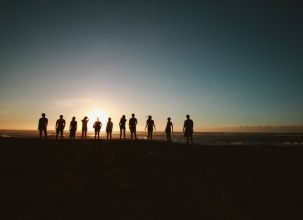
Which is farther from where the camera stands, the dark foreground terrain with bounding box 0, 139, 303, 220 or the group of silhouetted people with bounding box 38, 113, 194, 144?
the group of silhouetted people with bounding box 38, 113, 194, 144

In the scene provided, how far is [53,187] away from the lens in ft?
37.8

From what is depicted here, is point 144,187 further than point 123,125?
No

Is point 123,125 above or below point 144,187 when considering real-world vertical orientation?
above

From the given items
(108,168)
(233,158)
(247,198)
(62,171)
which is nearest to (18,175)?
(62,171)

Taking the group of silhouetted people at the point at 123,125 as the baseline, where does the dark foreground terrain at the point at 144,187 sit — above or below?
below

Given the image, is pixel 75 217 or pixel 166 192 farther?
pixel 166 192

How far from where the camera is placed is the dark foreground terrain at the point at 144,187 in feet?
33.3

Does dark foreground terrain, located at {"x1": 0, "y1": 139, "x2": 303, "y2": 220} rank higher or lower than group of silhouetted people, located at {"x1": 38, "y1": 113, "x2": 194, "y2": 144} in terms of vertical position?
lower

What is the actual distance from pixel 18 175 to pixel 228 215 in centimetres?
900

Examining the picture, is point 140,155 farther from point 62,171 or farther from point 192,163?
point 62,171

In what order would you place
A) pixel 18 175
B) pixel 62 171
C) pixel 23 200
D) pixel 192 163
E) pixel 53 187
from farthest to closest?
pixel 192 163
pixel 62 171
pixel 18 175
pixel 53 187
pixel 23 200

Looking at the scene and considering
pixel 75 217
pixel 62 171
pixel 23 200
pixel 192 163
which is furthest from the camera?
pixel 192 163

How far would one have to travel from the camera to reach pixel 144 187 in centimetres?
1220

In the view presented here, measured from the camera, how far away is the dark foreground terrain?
1015cm
